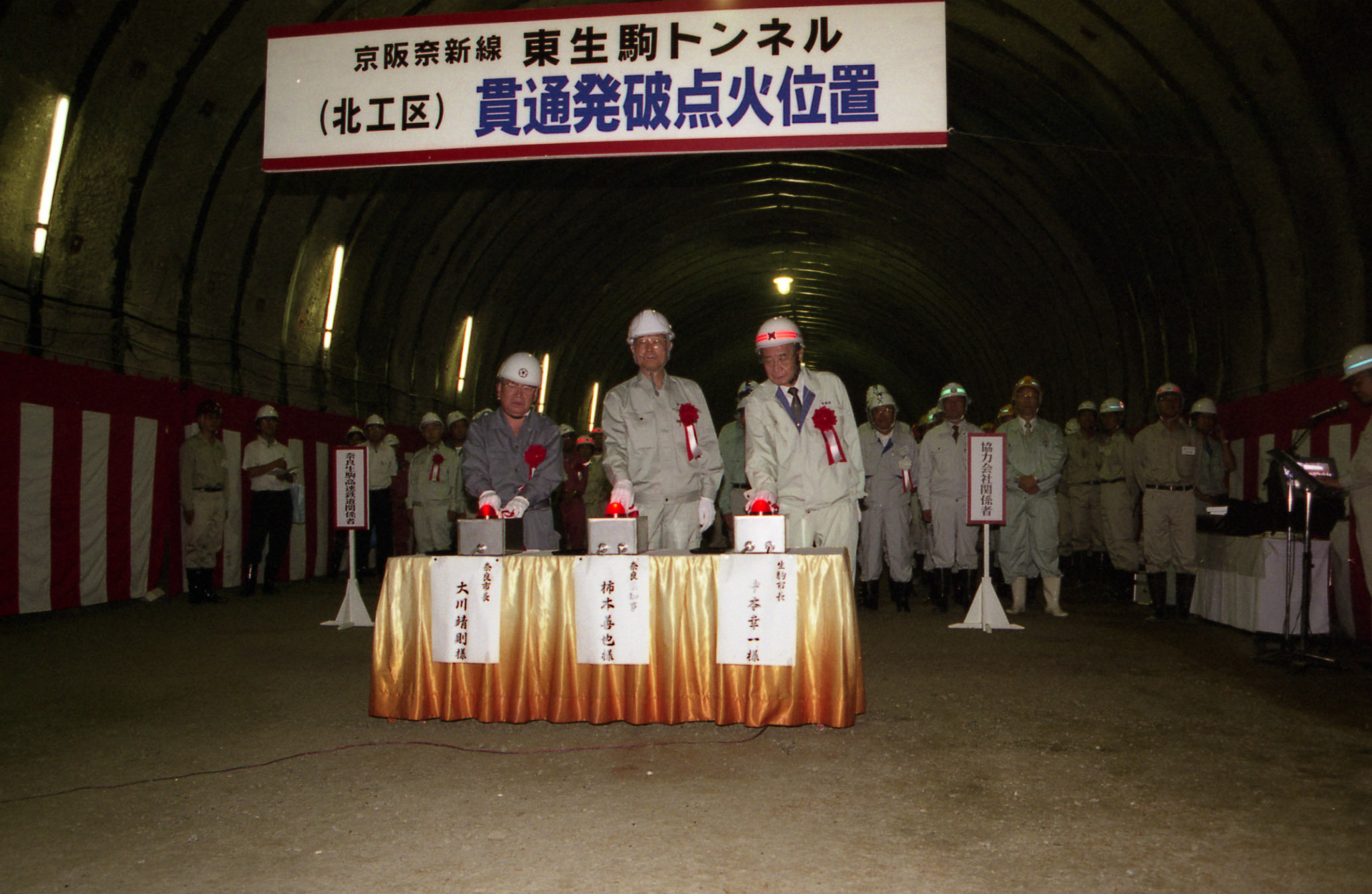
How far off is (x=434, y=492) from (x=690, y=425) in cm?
660

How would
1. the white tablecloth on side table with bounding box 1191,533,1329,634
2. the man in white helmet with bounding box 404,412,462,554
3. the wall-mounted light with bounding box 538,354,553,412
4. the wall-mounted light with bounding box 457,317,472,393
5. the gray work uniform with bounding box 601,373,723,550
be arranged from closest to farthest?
the gray work uniform with bounding box 601,373,723,550 < the white tablecloth on side table with bounding box 1191,533,1329,634 < the man in white helmet with bounding box 404,412,462,554 < the wall-mounted light with bounding box 457,317,472,393 < the wall-mounted light with bounding box 538,354,553,412

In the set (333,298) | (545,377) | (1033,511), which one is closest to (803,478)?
(1033,511)

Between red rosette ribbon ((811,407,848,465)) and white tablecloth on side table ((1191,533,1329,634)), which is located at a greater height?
red rosette ribbon ((811,407,848,465))

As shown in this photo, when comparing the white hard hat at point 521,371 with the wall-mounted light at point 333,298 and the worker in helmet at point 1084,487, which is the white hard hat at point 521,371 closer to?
the wall-mounted light at point 333,298

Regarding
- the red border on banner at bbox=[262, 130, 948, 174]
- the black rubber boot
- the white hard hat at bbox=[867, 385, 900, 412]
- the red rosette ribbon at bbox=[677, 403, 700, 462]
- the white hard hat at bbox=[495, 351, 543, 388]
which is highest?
the red border on banner at bbox=[262, 130, 948, 174]

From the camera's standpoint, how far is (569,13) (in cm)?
607

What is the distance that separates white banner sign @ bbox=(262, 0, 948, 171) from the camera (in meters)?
5.88

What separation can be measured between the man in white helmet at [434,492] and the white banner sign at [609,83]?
18.1 feet

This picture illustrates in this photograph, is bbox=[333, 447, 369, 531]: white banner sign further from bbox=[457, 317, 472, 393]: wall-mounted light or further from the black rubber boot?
bbox=[457, 317, 472, 393]: wall-mounted light

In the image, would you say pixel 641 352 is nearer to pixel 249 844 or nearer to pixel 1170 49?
pixel 249 844

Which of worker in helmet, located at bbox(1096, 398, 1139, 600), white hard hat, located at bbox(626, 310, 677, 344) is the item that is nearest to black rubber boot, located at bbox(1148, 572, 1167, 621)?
worker in helmet, located at bbox(1096, 398, 1139, 600)

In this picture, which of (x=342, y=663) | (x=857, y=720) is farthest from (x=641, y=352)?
(x=342, y=663)

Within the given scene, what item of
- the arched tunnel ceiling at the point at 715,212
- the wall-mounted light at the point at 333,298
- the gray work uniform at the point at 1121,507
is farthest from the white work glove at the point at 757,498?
the wall-mounted light at the point at 333,298

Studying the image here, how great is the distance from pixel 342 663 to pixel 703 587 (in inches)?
126
